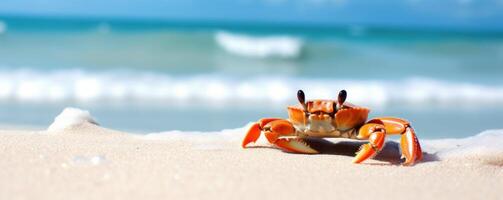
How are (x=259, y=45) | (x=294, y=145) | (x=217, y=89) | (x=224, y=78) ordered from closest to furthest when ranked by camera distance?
(x=294, y=145) < (x=217, y=89) < (x=224, y=78) < (x=259, y=45)

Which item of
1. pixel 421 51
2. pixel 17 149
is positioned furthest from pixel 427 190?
pixel 421 51

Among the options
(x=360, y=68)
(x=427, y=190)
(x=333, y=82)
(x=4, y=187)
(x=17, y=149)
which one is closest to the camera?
(x=4, y=187)

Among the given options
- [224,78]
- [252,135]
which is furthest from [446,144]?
[224,78]

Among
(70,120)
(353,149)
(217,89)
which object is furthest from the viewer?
(217,89)

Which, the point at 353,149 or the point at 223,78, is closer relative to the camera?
the point at 353,149

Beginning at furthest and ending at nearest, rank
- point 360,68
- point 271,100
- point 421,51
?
point 421,51
point 360,68
point 271,100

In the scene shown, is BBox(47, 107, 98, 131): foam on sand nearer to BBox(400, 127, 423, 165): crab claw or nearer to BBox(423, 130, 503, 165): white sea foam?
BBox(400, 127, 423, 165): crab claw

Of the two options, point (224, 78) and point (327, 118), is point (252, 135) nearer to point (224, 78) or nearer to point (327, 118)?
point (327, 118)

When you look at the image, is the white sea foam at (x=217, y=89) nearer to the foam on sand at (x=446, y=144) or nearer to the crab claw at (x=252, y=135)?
the foam on sand at (x=446, y=144)

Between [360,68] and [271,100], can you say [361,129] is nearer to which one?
[271,100]
